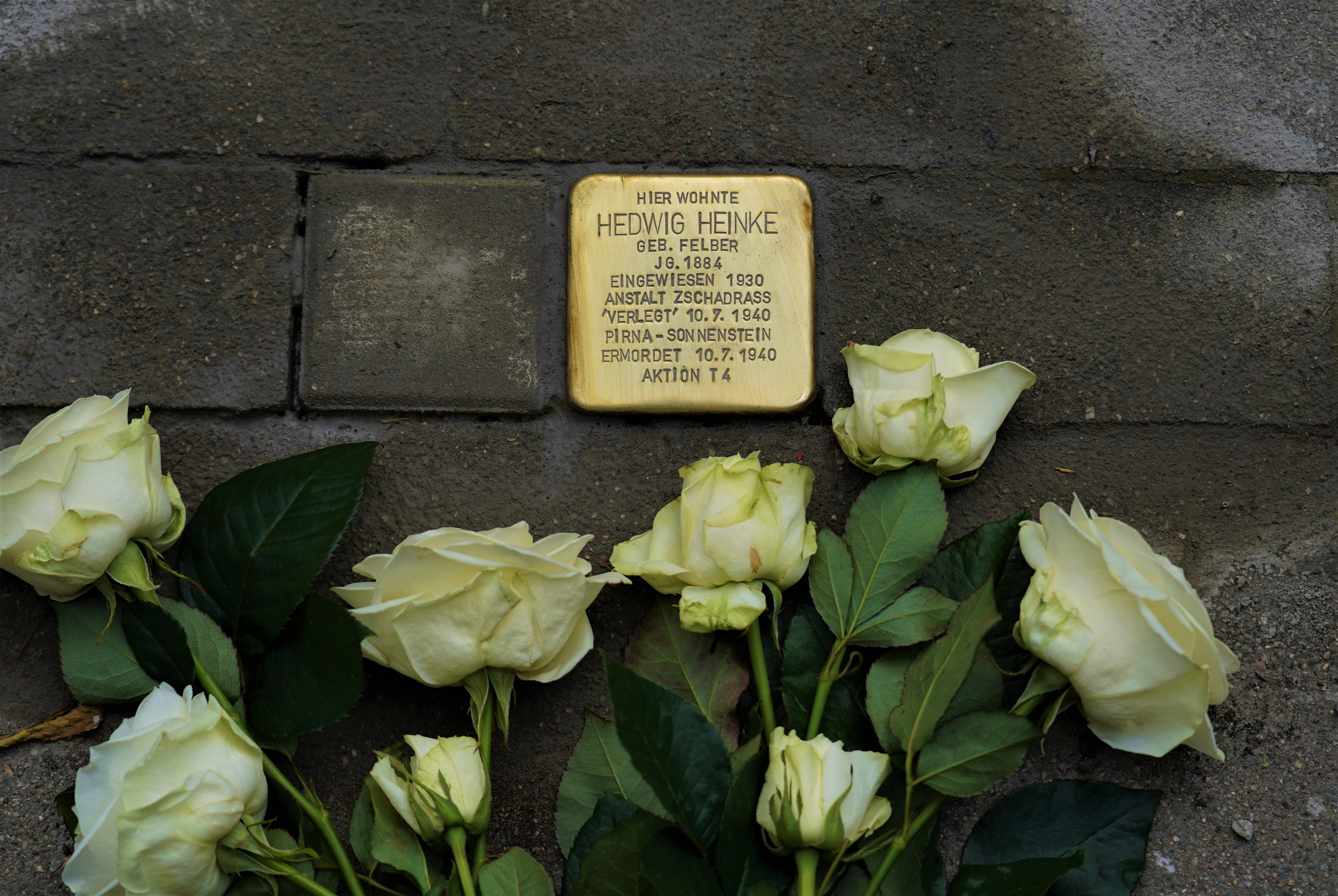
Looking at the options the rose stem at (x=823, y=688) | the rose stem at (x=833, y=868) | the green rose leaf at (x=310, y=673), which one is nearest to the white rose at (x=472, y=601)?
the green rose leaf at (x=310, y=673)

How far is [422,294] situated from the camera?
1233 millimetres

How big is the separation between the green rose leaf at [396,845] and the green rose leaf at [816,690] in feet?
1.46

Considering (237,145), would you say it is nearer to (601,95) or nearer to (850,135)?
(601,95)

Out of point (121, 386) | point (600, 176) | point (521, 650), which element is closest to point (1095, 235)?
point (600, 176)

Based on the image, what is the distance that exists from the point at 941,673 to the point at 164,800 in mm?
786

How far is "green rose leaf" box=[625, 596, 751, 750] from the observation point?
1038 mm

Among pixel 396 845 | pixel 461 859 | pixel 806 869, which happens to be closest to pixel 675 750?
pixel 806 869

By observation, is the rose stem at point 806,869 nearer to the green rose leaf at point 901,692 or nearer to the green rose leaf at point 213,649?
A: the green rose leaf at point 901,692

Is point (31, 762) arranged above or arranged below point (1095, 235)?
below

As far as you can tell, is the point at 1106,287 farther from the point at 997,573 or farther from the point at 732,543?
the point at 732,543

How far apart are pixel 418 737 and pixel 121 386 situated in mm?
679

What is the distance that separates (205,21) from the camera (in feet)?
4.18

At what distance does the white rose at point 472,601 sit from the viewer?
933mm

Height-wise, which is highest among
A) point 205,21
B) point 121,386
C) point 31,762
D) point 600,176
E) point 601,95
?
point 205,21
